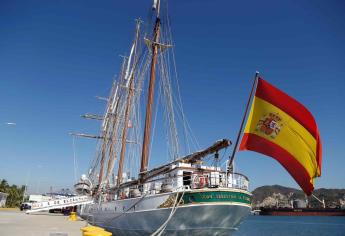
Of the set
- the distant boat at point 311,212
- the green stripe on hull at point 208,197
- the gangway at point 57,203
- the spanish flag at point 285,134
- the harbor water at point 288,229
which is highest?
the spanish flag at point 285,134

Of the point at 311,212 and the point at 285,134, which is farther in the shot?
the point at 311,212

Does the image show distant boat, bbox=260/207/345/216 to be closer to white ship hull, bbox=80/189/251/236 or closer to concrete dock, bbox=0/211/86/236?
concrete dock, bbox=0/211/86/236

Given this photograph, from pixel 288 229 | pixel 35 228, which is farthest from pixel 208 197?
pixel 288 229

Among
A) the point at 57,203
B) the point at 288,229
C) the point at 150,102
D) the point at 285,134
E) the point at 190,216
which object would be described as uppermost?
the point at 150,102

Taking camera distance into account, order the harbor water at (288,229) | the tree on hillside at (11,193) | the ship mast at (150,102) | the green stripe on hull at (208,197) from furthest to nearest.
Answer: the tree on hillside at (11,193) < the harbor water at (288,229) < the ship mast at (150,102) < the green stripe on hull at (208,197)

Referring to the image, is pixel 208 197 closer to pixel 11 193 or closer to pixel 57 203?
pixel 57 203

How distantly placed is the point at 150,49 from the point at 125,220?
17253 millimetres

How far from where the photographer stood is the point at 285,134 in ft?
48.1

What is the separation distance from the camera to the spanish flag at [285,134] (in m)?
13.9

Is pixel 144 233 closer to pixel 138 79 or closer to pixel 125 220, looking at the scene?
pixel 125 220

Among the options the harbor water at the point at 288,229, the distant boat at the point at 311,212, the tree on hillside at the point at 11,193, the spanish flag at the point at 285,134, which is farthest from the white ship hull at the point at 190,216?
the distant boat at the point at 311,212

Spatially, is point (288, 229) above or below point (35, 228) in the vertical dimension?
below

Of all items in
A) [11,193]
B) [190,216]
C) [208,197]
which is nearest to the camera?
[208,197]

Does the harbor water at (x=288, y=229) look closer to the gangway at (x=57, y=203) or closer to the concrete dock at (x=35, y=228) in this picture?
the gangway at (x=57, y=203)
